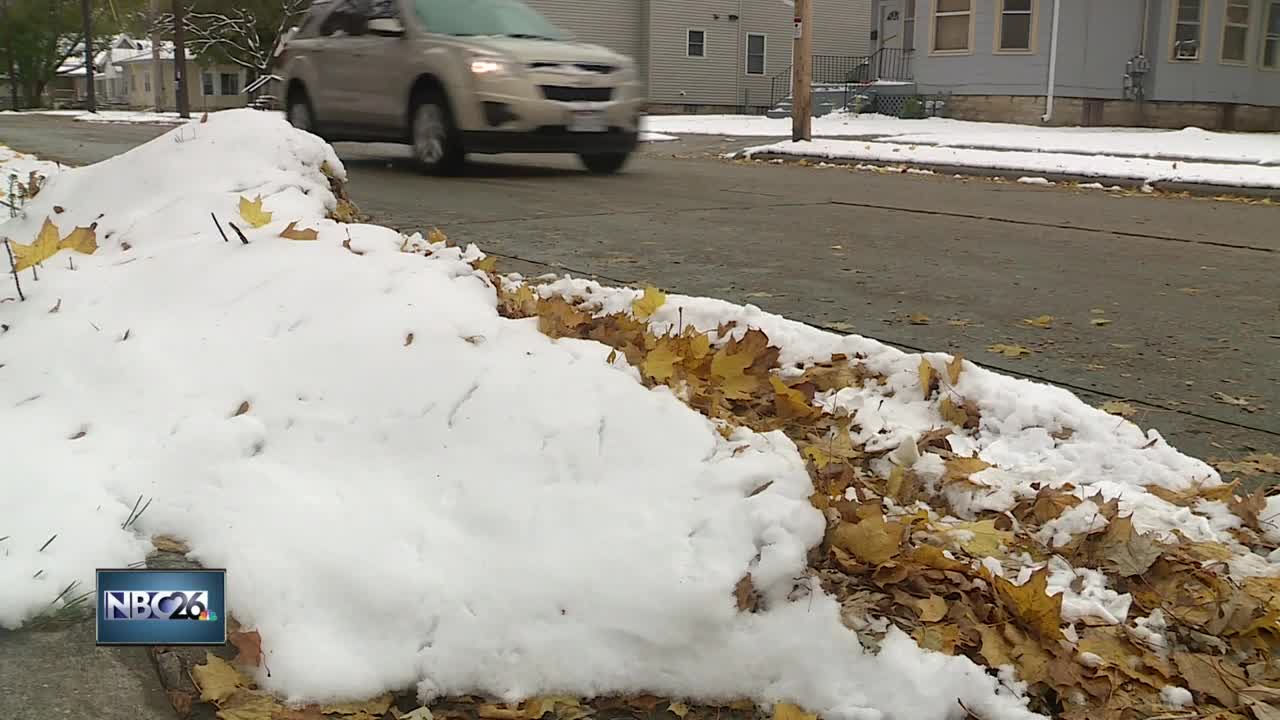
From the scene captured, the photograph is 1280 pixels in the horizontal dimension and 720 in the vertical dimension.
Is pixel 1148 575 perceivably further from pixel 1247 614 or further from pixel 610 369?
pixel 610 369

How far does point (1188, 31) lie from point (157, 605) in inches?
1023

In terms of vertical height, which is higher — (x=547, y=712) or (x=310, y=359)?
(x=310, y=359)

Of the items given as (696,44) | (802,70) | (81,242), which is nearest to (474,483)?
(81,242)

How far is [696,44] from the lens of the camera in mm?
36438

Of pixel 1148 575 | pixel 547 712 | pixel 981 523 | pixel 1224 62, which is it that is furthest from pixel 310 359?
pixel 1224 62

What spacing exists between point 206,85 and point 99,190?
5984 cm

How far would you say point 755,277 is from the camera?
593 cm

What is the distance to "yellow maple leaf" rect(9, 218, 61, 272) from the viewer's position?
3645 mm

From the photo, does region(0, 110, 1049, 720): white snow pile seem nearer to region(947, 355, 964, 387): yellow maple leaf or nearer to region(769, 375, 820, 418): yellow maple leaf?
region(947, 355, 964, 387): yellow maple leaf

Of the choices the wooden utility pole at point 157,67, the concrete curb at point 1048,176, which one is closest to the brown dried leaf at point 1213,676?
the concrete curb at point 1048,176

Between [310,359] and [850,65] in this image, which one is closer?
[310,359]

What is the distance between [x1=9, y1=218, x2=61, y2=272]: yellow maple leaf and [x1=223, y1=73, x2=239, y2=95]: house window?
61.0m

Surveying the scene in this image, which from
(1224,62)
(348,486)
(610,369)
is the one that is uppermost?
(1224,62)

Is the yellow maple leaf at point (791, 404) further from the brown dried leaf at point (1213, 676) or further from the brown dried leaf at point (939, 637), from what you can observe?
the brown dried leaf at point (1213, 676)
